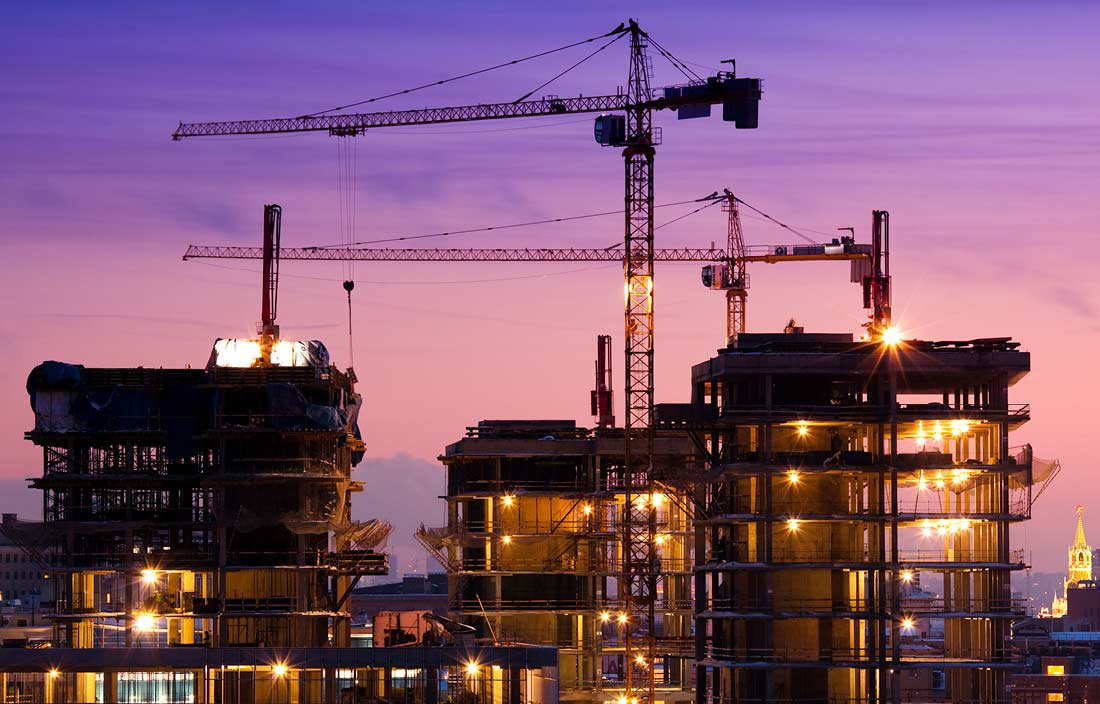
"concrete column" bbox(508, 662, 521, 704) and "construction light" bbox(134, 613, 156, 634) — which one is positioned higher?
"construction light" bbox(134, 613, 156, 634)

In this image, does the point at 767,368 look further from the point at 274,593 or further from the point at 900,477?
the point at 274,593

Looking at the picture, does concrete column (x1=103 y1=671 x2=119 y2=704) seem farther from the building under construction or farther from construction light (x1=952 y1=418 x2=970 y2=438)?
construction light (x1=952 y1=418 x2=970 y2=438)

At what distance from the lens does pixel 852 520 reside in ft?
557

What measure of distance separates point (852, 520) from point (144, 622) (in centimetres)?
6480

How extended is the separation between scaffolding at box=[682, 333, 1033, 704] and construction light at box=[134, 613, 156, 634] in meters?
50.7

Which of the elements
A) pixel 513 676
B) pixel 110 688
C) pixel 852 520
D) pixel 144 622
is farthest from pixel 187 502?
pixel 852 520

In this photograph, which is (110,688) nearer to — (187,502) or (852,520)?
(187,502)

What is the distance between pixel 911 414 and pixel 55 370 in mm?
77530

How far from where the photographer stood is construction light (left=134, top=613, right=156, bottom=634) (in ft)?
630

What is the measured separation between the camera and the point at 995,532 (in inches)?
6757

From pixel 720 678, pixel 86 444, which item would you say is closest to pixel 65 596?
pixel 86 444

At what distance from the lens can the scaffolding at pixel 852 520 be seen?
170125 mm

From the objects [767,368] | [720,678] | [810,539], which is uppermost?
[767,368]

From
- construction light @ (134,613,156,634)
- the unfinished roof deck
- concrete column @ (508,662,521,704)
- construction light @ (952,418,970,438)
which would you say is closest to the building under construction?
construction light @ (134,613,156,634)
